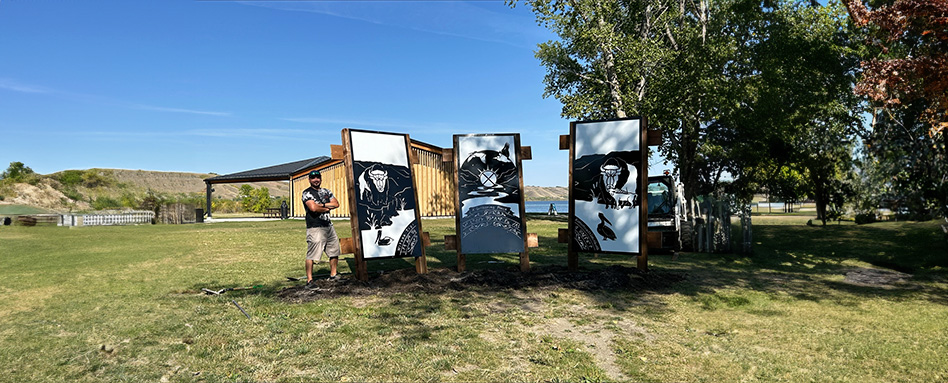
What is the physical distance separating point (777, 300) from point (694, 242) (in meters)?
6.78

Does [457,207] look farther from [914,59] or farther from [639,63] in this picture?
[639,63]

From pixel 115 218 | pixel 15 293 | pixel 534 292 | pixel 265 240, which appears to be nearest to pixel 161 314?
pixel 15 293

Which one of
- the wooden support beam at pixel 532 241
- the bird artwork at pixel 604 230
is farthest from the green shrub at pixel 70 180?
the bird artwork at pixel 604 230

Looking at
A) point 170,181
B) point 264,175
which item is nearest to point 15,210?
point 264,175

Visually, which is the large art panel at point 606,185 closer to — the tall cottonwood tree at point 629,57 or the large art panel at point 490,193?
the large art panel at point 490,193

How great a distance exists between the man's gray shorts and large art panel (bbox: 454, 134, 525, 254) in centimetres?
→ 217

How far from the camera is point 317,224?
838 centimetres

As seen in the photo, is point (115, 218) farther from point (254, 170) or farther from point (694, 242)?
point (694, 242)

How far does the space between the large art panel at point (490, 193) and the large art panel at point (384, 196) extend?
911 millimetres

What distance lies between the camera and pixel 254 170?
4312 centimetres

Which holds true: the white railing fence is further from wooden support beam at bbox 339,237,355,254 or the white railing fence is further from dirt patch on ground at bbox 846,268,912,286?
dirt patch on ground at bbox 846,268,912,286

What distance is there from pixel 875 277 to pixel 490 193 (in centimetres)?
707

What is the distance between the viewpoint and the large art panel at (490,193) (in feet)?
30.4

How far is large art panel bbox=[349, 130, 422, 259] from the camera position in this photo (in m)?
8.73
